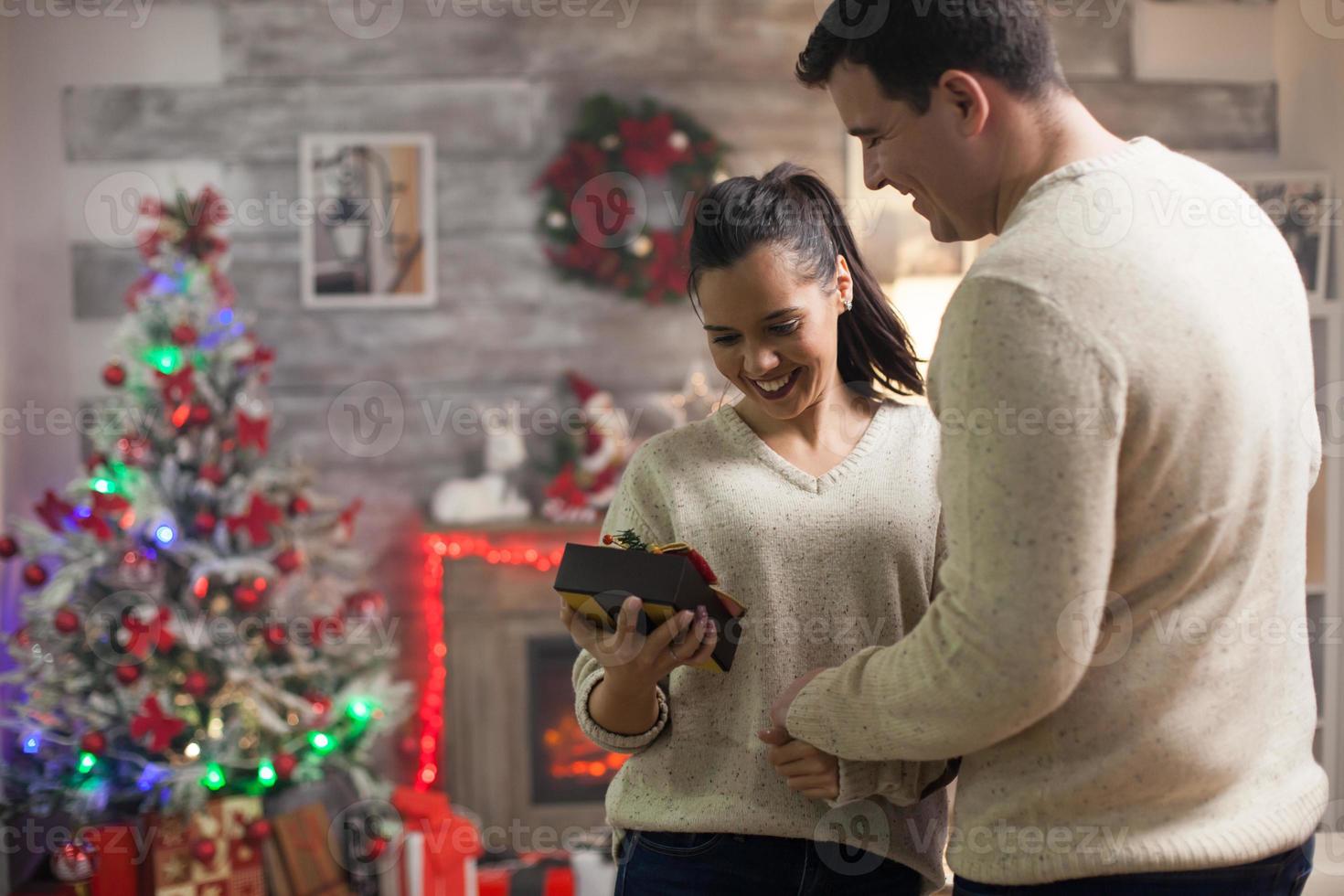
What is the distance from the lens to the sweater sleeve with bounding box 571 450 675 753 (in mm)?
1309

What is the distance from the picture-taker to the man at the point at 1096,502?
0.82 metres

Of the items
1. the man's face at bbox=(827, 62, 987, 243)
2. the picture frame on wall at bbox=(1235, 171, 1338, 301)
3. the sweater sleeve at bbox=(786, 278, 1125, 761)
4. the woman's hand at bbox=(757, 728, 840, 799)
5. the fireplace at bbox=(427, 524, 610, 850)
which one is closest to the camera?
the sweater sleeve at bbox=(786, 278, 1125, 761)

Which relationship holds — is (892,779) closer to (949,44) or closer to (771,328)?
(771,328)

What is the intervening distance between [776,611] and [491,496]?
2713mm

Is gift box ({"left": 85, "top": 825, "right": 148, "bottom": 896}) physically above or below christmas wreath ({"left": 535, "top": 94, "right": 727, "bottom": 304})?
below

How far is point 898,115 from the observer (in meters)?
0.96

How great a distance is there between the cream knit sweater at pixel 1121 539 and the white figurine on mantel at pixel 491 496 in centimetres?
303

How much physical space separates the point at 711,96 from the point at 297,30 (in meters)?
1.45

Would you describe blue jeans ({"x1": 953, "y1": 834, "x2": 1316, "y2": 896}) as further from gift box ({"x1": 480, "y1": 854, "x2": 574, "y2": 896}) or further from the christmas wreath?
the christmas wreath

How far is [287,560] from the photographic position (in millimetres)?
3201

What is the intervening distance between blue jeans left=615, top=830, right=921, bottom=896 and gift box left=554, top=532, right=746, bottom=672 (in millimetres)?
190

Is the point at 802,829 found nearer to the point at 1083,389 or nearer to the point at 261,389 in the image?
the point at 1083,389

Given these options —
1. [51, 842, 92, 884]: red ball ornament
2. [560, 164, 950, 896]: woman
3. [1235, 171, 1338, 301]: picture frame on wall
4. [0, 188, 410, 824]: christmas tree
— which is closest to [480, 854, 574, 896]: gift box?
[0, 188, 410, 824]: christmas tree

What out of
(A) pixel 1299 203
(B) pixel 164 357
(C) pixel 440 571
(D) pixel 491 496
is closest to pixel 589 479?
(D) pixel 491 496
